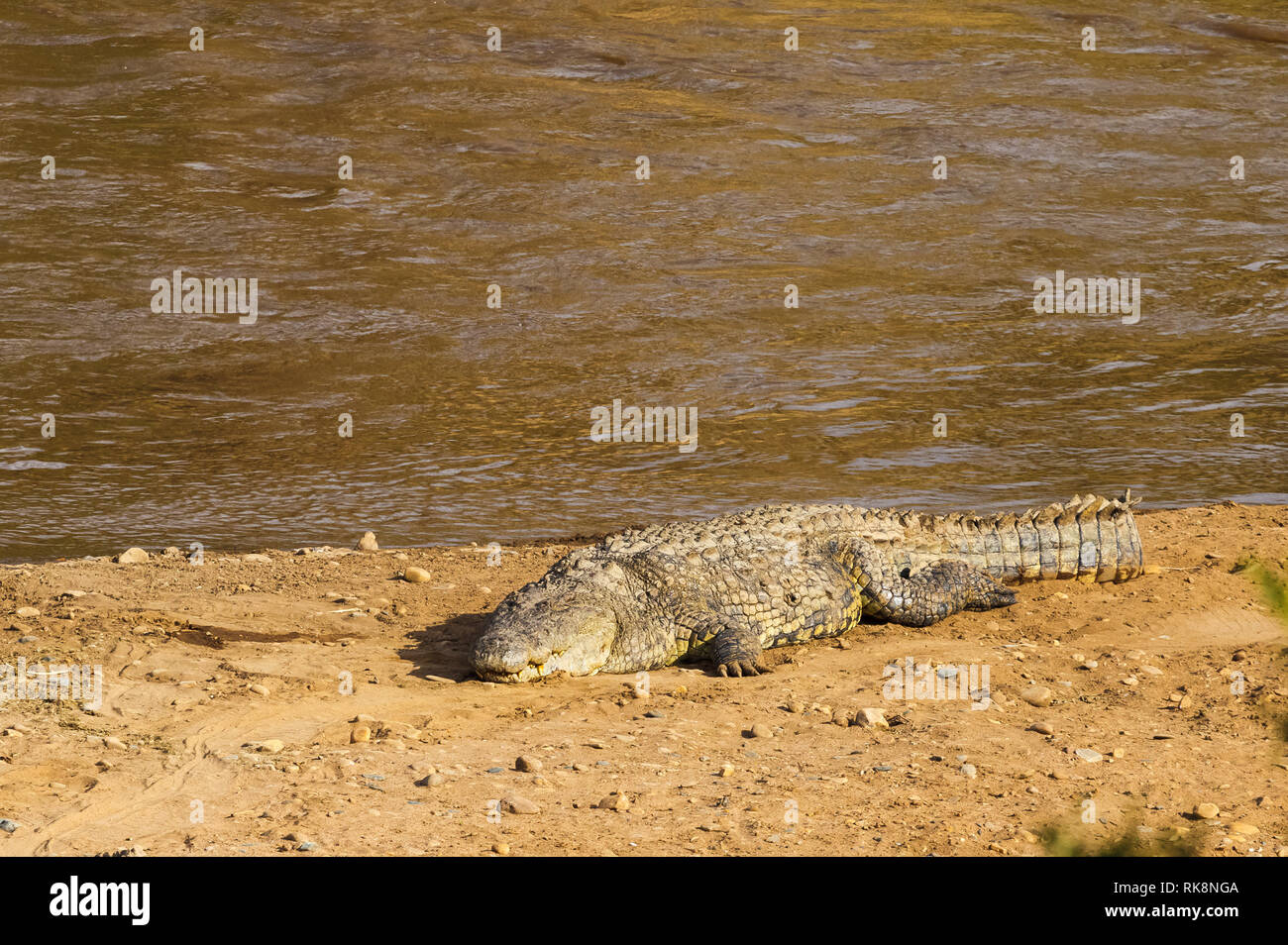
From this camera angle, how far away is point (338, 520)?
915 centimetres

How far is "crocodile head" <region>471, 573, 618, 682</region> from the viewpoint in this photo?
6133 mm

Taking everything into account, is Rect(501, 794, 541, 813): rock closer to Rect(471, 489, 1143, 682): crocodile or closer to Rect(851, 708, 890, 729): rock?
Rect(471, 489, 1143, 682): crocodile

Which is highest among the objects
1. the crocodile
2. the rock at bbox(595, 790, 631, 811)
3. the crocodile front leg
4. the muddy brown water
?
the muddy brown water

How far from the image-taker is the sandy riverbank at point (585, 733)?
15.4 ft

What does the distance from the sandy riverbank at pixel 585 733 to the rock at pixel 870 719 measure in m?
0.04

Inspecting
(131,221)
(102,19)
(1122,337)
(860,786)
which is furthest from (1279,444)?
(102,19)

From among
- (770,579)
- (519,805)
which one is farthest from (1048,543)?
(519,805)

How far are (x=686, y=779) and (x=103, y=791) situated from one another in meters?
2.05

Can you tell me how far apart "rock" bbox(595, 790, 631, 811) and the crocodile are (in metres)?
1.30

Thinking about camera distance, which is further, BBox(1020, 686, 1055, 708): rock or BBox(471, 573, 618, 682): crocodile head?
BBox(471, 573, 618, 682): crocodile head

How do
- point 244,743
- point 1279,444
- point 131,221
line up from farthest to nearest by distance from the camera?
point 131,221
point 1279,444
point 244,743

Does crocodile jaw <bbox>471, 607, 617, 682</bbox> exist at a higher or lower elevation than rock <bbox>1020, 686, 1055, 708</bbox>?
higher

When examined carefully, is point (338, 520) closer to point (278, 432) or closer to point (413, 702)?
point (278, 432)

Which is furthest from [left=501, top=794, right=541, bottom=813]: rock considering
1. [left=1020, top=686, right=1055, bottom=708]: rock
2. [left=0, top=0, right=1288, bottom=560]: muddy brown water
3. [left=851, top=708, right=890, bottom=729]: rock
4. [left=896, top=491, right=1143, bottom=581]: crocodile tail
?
[left=0, top=0, right=1288, bottom=560]: muddy brown water
